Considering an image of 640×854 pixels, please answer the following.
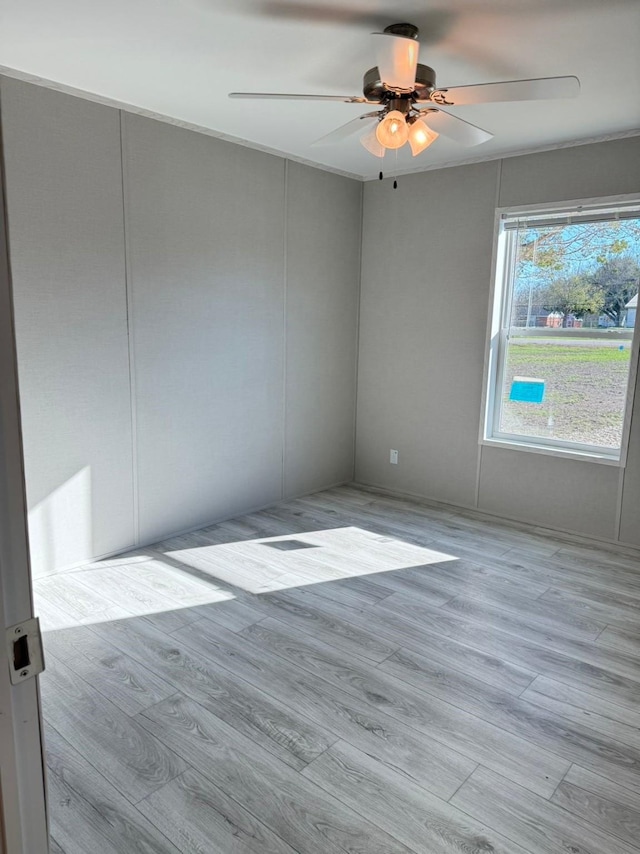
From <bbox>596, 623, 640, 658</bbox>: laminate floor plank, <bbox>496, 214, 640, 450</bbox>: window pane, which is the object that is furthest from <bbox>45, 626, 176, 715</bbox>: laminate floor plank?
<bbox>496, 214, 640, 450</bbox>: window pane

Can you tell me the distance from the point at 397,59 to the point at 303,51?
0.71 meters

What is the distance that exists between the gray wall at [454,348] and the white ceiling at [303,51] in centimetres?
50

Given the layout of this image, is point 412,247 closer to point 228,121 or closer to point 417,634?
point 228,121

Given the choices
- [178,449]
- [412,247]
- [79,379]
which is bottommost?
[178,449]

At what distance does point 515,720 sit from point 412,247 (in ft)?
11.5

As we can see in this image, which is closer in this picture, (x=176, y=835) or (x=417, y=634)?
(x=176, y=835)

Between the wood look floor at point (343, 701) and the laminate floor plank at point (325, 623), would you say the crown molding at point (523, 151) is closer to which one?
the wood look floor at point (343, 701)

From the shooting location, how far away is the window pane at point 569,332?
380cm

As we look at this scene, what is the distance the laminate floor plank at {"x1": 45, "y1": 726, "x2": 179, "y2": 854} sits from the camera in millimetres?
1646

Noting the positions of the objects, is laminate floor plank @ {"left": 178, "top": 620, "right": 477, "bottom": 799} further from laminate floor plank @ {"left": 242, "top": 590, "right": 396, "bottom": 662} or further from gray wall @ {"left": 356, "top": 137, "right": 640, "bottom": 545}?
gray wall @ {"left": 356, "top": 137, "right": 640, "bottom": 545}

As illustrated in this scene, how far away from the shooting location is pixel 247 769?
6.34ft

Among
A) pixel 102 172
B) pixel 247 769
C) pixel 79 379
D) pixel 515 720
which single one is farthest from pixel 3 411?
pixel 102 172

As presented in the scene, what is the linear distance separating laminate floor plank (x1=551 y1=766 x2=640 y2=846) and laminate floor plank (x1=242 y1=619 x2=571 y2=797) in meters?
0.04

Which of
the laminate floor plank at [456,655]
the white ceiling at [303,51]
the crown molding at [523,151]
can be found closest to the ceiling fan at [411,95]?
the white ceiling at [303,51]
